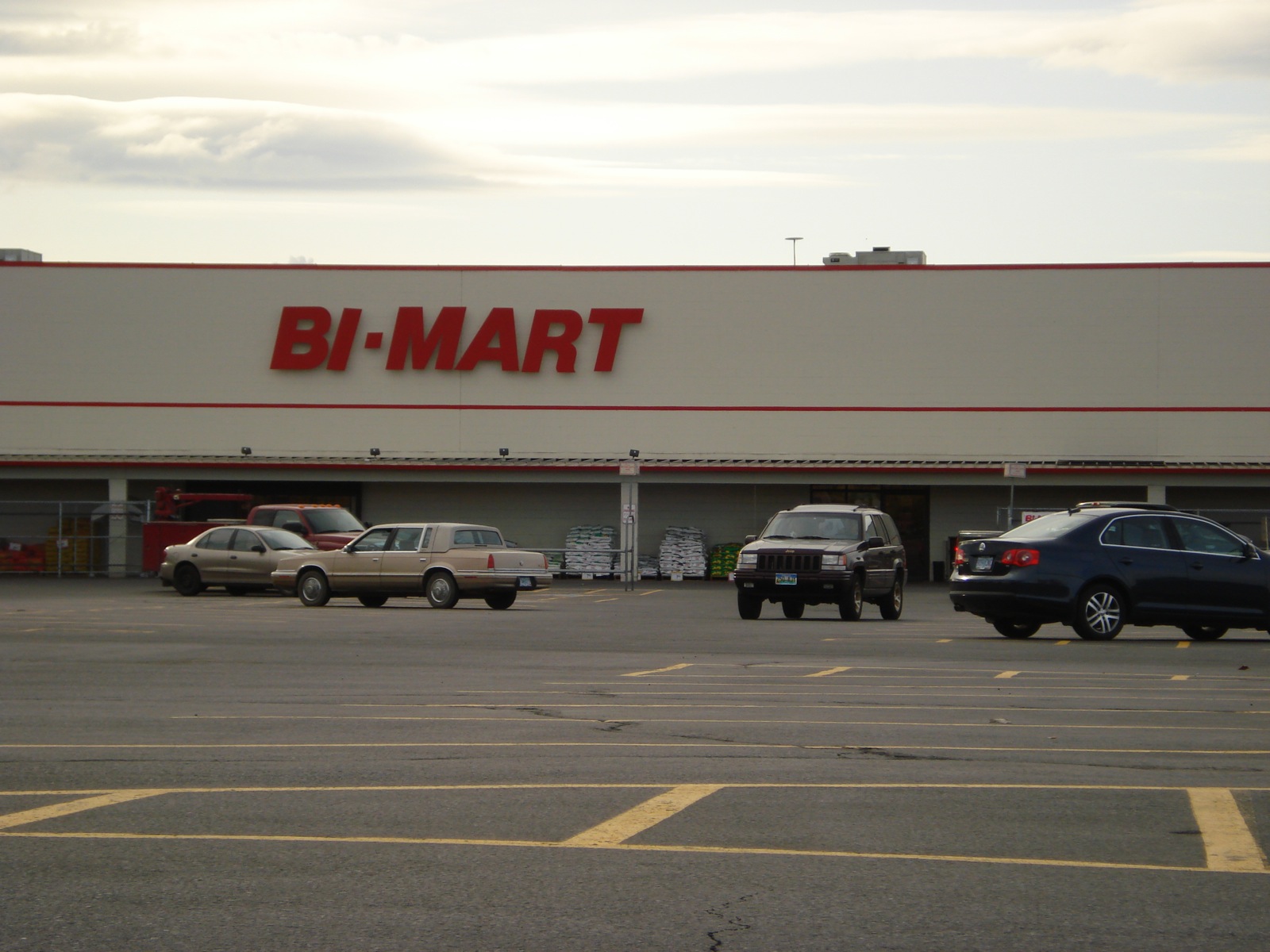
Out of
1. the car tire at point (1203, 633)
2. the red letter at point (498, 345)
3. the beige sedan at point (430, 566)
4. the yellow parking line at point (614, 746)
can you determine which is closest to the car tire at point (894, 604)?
the car tire at point (1203, 633)

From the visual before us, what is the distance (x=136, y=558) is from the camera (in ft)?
144

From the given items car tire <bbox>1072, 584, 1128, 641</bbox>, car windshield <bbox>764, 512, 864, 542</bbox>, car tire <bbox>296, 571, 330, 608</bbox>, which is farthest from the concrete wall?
car tire <bbox>1072, 584, 1128, 641</bbox>

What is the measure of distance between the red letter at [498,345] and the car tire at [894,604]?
844 inches

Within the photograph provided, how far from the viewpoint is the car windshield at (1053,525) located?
18.4 meters

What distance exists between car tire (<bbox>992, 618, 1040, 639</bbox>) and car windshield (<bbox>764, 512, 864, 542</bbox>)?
418 cm

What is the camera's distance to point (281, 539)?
3105 centimetres

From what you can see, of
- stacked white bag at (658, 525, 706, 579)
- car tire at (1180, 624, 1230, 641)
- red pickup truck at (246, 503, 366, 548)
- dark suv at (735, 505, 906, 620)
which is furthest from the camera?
stacked white bag at (658, 525, 706, 579)

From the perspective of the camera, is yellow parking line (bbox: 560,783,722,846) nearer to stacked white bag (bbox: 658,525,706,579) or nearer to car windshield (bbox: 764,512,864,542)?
car windshield (bbox: 764,512,864,542)

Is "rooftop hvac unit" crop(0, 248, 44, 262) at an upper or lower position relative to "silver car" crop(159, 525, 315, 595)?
upper

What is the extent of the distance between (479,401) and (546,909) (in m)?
39.2

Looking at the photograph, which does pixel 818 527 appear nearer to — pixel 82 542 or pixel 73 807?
pixel 73 807

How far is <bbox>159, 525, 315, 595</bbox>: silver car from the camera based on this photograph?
1214 inches

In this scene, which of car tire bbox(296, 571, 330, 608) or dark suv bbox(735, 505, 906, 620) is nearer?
dark suv bbox(735, 505, 906, 620)

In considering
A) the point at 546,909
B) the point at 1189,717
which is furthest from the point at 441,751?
the point at 1189,717
